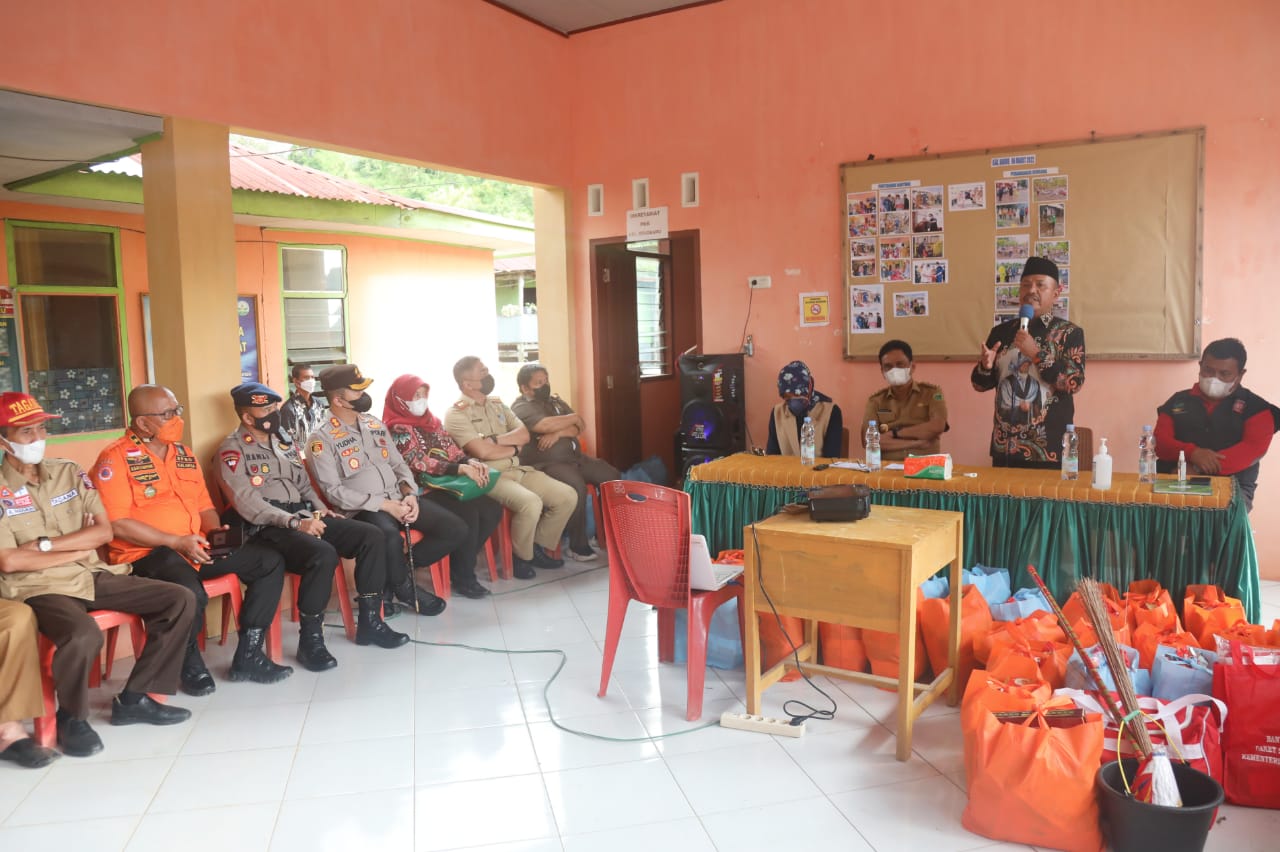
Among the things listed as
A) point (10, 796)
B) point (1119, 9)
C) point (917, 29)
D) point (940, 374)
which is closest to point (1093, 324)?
point (940, 374)

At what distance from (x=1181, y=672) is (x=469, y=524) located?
362 centimetres

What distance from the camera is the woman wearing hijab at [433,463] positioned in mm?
5207

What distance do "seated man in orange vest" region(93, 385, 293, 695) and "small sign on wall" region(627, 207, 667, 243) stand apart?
3719 millimetres

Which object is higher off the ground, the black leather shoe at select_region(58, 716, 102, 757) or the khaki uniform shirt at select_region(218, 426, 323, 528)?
the khaki uniform shirt at select_region(218, 426, 323, 528)

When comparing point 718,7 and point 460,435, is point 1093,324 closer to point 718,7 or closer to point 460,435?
point 718,7

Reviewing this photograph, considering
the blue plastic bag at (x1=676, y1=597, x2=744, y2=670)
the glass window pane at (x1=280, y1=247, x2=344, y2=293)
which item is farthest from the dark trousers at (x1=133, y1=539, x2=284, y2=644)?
the glass window pane at (x1=280, y1=247, x2=344, y2=293)

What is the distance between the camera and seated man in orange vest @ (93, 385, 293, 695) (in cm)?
376

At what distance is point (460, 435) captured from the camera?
5582 mm

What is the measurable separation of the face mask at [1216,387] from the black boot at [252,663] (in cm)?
456

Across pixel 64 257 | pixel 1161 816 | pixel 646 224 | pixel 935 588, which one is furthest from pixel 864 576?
pixel 64 257

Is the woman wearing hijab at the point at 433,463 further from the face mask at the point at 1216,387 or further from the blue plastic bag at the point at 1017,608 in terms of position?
the face mask at the point at 1216,387

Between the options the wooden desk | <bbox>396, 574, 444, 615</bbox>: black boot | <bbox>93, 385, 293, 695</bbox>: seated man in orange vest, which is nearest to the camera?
the wooden desk

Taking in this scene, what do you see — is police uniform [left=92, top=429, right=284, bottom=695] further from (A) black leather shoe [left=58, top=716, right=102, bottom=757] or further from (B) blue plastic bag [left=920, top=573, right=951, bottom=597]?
(B) blue plastic bag [left=920, top=573, right=951, bottom=597]

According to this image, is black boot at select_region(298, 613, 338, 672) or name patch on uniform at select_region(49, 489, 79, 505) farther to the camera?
black boot at select_region(298, 613, 338, 672)
